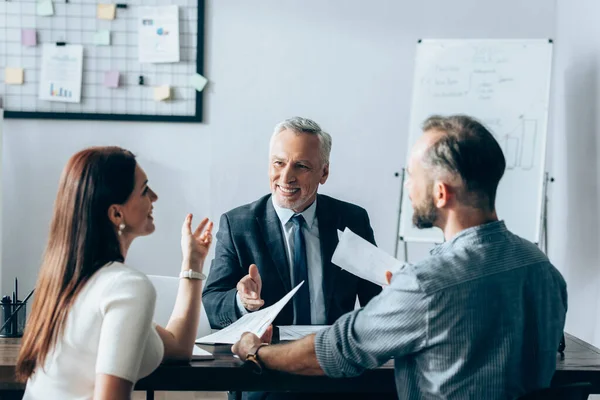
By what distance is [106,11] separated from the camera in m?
3.89

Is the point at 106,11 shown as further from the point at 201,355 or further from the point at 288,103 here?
the point at 201,355

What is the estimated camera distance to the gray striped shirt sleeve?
55.2 inches

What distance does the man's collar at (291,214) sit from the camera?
7.70ft

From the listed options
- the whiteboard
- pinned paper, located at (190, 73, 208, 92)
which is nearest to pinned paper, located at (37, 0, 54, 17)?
pinned paper, located at (190, 73, 208, 92)

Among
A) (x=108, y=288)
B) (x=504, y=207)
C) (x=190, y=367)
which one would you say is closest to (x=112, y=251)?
(x=108, y=288)

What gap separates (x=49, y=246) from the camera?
4.68 feet

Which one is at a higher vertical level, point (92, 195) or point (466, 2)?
point (466, 2)

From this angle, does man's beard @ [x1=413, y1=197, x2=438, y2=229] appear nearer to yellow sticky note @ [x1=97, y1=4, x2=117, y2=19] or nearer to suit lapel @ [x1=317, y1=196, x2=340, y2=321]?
suit lapel @ [x1=317, y1=196, x2=340, y2=321]

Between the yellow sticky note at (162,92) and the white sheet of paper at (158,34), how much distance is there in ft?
0.46

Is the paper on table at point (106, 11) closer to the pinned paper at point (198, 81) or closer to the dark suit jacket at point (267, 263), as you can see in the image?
the pinned paper at point (198, 81)

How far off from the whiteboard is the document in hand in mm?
1711

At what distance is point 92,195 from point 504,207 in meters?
2.59

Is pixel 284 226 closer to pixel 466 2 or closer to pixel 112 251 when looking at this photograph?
pixel 112 251

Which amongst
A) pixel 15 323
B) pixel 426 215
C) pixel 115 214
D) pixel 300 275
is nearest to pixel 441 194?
pixel 426 215
